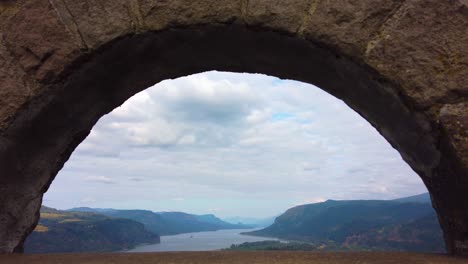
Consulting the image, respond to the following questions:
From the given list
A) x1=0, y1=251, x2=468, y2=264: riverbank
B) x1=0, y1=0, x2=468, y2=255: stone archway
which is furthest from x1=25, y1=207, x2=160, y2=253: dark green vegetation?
x1=0, y1=0, x2=468, y2=255: stone archway

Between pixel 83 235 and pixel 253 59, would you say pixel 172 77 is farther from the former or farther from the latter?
pixel 83 235

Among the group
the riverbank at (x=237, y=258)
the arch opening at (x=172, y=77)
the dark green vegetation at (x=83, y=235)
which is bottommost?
the dark green vegetation at (x=83, y=235)

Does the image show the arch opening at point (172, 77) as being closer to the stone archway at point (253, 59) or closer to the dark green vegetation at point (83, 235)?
the stone archway at point (253, 59)

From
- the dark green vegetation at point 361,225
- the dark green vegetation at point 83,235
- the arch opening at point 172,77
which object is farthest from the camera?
the dark green vegetation at point 361,225

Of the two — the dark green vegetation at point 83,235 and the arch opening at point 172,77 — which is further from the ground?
the arch opening at point 172,77

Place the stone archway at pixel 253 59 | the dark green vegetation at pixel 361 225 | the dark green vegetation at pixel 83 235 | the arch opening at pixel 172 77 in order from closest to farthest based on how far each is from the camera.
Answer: the stone archway at pixel 253 59, the arch opening at pixel 172 77, the dark green vegetation at pixel 83 235, the dark green vegetation at pixel 361 225

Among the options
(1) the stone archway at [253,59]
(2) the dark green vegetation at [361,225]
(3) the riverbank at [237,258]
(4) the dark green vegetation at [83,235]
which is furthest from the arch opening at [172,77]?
(2) the dark green vegetation at [361,225]

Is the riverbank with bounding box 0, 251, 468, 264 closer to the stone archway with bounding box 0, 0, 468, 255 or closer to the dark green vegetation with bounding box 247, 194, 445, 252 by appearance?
the stone archway with bounding box 0, 0, 468, 255
